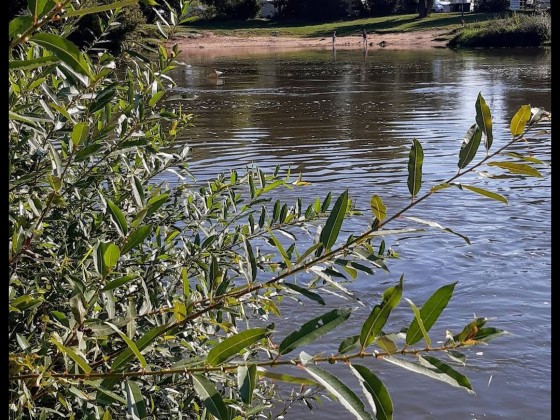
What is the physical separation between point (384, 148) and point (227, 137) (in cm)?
314

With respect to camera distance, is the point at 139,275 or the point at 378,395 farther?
the point at 139,275

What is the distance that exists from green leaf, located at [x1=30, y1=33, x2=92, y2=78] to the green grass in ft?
182

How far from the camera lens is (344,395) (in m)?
1.17

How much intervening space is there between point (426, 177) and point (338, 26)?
174 ft

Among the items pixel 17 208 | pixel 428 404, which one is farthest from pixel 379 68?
pixel 17 208

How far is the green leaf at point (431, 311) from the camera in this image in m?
1.23

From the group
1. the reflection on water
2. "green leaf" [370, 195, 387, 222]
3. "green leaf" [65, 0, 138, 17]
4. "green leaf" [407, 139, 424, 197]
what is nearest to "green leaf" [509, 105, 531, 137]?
"green leaf" [407, 139, 424, 197]

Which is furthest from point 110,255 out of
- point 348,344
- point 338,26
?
point 338,26

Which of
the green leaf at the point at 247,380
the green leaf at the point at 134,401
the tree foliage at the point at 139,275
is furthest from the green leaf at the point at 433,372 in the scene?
the green leaf at the point at 134,401

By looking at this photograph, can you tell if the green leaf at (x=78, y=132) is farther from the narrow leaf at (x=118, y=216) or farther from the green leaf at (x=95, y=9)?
the green leaf at (x=95, y=9)

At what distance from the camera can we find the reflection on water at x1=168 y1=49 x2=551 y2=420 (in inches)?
214

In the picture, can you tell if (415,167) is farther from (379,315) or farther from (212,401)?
(212,401)

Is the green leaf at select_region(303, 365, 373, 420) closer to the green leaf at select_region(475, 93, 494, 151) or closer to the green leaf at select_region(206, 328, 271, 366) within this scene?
the green leaf at select_region(206, 328, 271, 366)

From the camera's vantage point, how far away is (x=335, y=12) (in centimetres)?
6794
